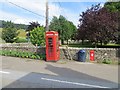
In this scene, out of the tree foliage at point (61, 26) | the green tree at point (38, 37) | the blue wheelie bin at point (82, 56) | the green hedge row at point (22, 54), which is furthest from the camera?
the tree foliage at point (61, 26)

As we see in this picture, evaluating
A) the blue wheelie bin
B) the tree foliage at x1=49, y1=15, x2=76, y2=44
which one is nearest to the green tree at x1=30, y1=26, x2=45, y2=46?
the blue wheelie bin

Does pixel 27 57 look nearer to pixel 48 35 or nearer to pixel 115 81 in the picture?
pixel 48 35

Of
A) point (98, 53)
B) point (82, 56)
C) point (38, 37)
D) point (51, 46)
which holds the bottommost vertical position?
point (82, 56)

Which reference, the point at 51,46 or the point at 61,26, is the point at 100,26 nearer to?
the point at 51,46

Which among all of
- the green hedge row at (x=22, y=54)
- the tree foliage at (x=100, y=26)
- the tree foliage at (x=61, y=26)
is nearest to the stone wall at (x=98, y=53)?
the green hedge row at (x=22, y=54)

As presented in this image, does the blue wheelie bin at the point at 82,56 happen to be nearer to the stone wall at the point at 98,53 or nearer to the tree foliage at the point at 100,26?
the stone wall at the point at 98,53

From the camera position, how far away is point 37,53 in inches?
658

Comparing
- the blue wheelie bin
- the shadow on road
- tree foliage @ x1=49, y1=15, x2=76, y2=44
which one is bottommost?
the shadow on road

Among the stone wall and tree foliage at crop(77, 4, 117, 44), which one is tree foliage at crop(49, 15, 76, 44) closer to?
tree foliage at crop(77, 4, 117, 44)

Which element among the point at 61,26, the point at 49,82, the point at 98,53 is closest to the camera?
the point at 49,82

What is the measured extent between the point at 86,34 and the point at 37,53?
7820mm

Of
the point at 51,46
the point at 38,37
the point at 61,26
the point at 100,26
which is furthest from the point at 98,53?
the point at 61,26

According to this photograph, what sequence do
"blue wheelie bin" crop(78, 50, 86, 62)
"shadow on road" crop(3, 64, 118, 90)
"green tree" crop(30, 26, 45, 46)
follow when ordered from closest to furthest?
"shadow on road" crop(3, 64, 118, 90) < "blue wheelie bin" crop(78, 50, 86, 62) < "green tree" crop(30, 26, 45, 46)

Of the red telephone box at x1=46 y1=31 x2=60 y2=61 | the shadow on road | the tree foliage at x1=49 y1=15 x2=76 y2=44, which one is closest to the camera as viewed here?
the shadow on road
